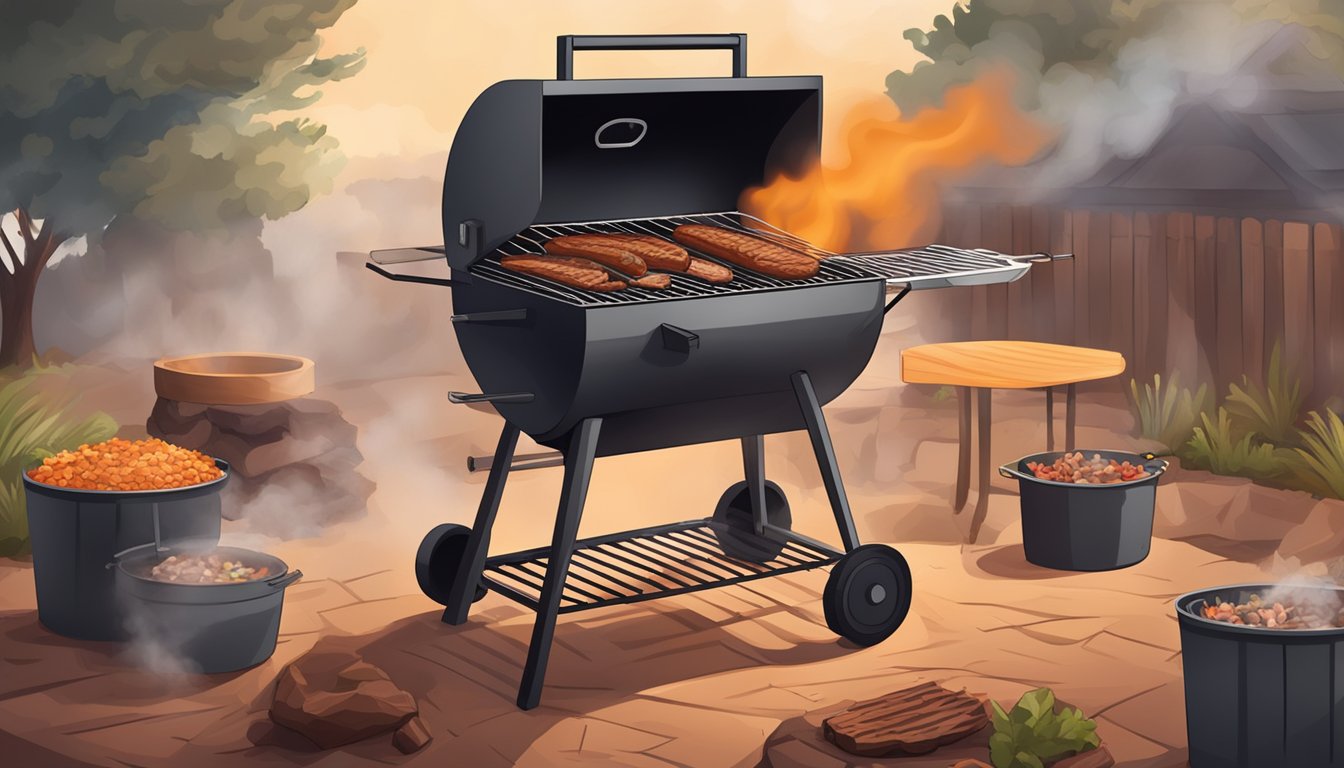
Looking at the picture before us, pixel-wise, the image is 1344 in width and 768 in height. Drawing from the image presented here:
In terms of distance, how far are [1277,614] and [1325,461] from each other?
3221 millimetres

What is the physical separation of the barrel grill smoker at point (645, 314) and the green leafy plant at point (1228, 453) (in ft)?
7.76

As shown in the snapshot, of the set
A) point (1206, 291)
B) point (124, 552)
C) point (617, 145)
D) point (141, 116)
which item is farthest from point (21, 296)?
point (1206, 291)

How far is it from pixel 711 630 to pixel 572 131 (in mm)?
1880

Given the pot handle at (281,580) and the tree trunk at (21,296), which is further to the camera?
the tree trunk at (21,296)

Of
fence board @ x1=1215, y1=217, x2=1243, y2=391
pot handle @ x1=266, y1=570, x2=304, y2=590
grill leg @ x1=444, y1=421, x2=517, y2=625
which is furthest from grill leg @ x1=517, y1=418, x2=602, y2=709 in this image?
fence board @ x1=1215, y1=217, x2=1243, y2=391

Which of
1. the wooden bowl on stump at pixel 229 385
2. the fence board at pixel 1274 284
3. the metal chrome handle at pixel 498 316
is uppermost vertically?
the metal chrome handle at pixel 498 316

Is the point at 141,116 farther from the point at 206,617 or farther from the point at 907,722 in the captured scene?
the point at 907,722

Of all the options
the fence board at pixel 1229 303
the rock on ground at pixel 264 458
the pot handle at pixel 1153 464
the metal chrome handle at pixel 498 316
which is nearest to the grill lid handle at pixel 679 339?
the metal chrome handle at pixel 498 316

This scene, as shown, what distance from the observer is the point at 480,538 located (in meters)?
6.20

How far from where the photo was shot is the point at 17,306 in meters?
9.88

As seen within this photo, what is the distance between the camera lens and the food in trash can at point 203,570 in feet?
19.1

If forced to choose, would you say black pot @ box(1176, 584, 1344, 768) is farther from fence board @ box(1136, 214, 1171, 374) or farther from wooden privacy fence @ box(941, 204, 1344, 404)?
fence board @ box(1136, 214, 1171, 374)

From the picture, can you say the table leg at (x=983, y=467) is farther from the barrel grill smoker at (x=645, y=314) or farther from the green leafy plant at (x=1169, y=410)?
the green leafy plant at (x=1169, y=410)

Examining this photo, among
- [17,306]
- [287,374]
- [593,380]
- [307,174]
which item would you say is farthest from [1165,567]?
[307,174]
